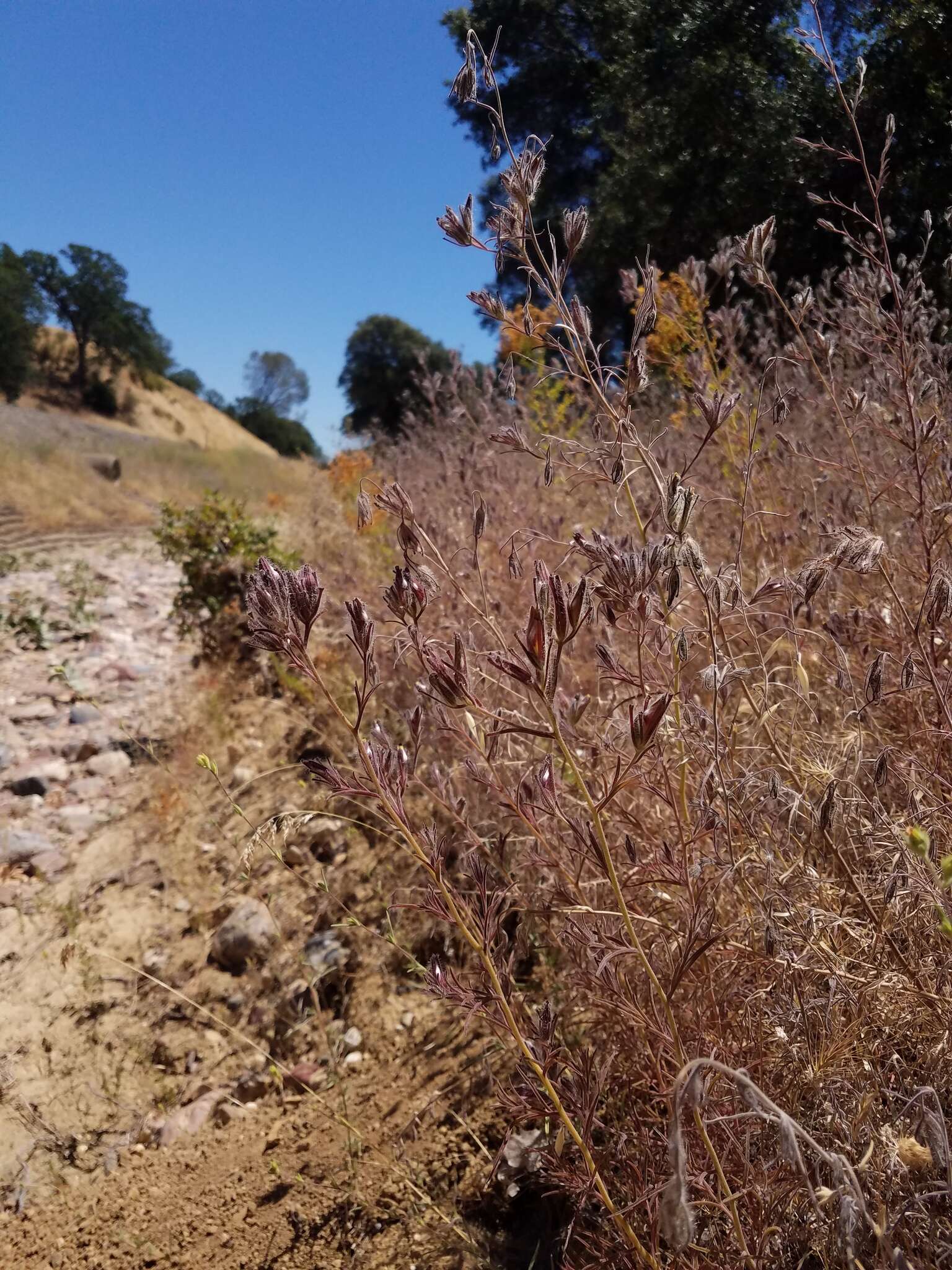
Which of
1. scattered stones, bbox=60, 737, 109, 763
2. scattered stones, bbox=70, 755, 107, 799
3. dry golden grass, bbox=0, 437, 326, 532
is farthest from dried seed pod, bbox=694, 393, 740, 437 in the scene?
dry golden grass, bbox=0, 437, 326, 532

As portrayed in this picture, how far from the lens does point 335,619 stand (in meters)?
3.93

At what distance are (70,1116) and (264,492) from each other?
62.8 feet

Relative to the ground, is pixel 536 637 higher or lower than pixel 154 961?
higher

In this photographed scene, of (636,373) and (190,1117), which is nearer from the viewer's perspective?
(636,373)

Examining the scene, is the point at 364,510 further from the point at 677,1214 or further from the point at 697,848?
the point at 677,1214

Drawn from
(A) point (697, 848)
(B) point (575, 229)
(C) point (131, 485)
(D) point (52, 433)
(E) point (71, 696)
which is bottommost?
(E) point (71, 696)

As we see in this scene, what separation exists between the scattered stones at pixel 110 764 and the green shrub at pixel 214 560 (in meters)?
1.13

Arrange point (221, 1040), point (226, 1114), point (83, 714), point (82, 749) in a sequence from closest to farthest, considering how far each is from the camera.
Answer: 1. point (226, 1114)
2. point (221, 1040)
3. point (82, 749)
4. point (83, 714)

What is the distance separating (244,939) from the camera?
109 inches

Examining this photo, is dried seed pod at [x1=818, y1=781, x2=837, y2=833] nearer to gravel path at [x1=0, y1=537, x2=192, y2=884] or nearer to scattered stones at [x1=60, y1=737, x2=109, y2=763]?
gravel path at [x1=0, y1=537, x2=192, y2=884]

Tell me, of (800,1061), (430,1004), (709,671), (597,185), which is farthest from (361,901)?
(597,185)

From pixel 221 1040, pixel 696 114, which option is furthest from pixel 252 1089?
pixel 696 114

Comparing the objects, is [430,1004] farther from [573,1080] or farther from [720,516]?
[720,516]

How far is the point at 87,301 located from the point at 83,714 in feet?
148
